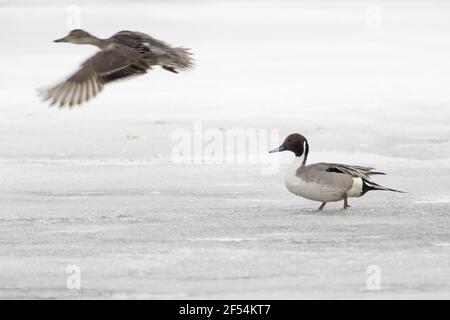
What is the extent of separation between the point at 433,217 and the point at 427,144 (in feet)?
9.31

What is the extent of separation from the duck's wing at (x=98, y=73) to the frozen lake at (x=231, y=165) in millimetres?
763

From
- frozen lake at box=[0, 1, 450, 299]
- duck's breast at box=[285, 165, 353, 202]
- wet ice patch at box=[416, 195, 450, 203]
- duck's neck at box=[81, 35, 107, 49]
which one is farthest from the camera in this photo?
duck's neck at box=[81, 35, 107, 49]

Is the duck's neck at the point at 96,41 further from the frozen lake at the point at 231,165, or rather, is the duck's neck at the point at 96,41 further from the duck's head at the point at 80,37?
the frozen lake at the point at 231,165

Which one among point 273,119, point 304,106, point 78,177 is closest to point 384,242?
point 78,177

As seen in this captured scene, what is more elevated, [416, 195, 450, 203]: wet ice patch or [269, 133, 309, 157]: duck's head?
[269, 133, 309, 157]: duck's head

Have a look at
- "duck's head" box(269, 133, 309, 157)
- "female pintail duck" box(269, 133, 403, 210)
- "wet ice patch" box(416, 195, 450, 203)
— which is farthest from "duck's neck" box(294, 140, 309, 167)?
"wet ice patch" box(416, 195, 450, 203)

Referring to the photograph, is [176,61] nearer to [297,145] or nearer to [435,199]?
[297,145]

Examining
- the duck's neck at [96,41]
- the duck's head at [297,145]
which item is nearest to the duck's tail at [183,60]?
the duck's neck at [96,41]

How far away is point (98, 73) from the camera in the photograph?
23.3 feet

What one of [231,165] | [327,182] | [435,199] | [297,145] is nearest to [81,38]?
[297,145]

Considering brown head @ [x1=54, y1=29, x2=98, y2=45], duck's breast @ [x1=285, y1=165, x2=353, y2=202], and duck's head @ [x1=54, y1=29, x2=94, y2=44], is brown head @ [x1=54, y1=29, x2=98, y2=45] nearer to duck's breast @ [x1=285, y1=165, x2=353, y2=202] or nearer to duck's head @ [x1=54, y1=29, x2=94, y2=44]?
duck's head @ [x1=54, y1=29, x2=94, y2=44]

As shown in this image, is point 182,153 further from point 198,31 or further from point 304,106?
point 198,31

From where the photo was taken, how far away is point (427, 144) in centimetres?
940

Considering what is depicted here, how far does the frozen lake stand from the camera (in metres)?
5.28
